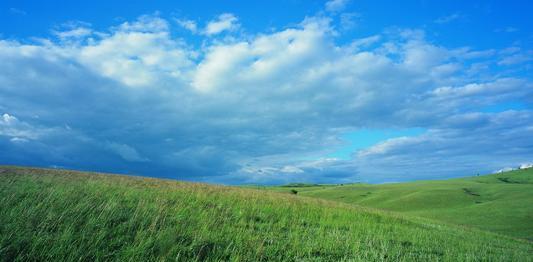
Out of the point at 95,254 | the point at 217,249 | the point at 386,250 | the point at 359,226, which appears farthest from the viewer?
the point at 359,226

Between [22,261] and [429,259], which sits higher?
[22,261]

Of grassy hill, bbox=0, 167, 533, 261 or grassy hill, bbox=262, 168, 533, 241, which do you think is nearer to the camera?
grassy hill, bbox=0, 167, 533, 261

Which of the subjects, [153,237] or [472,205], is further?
[472,205]

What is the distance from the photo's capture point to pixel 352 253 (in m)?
8.91

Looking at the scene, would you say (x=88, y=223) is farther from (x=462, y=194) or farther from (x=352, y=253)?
(x=462, y=194)

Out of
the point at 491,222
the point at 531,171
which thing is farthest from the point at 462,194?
the point at 531,171

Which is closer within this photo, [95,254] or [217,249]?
[95,254]

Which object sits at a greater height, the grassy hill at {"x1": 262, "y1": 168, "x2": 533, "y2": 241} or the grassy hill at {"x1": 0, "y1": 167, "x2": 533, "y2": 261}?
the grassy hill at {"x1": 0, "y1": 167, "x2": 533, "y2": 261}

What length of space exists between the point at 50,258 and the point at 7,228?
152cm

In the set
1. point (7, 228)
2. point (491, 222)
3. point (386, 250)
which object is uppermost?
point (7, 228)

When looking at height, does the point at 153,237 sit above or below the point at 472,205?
above

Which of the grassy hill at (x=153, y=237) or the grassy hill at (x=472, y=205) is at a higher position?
the grassy hill at (x=153, y=237)

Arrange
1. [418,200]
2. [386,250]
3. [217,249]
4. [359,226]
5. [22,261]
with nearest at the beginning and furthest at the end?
[22,261] < [217,249] < [386,250] < [359,226] < [418,200]

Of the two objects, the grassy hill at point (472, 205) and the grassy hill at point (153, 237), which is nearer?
the grassy hill at point (153, 237)
